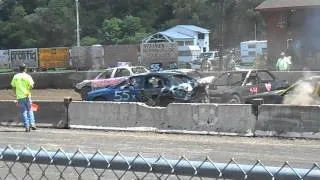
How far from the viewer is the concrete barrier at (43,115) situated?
59.6 ft

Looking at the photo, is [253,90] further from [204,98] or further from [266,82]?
[204,98]

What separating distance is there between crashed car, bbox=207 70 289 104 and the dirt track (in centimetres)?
1013

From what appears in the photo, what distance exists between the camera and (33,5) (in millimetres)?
152375

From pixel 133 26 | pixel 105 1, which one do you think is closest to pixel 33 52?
pixel 133 26

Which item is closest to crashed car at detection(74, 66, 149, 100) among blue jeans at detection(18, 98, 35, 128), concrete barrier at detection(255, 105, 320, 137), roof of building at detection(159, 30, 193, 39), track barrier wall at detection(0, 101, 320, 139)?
track barrier wall at detection(0, 101, 320, 139)

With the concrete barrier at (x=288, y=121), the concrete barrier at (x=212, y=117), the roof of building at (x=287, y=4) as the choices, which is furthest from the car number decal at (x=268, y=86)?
the roof of building at (x=287, y=4)

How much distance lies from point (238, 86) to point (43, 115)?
21.4ft

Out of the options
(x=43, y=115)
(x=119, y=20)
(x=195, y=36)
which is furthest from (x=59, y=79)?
(x=119, y=20)

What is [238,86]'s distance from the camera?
2023cm

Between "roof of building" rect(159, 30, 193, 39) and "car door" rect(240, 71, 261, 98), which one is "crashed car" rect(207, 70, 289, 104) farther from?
"roof of building" rect(159, 30, 193, 39)

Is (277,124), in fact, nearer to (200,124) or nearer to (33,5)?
(200,124)

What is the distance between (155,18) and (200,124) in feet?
446

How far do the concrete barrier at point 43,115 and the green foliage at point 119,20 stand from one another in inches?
3691

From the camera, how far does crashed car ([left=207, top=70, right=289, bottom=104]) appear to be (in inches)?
789
